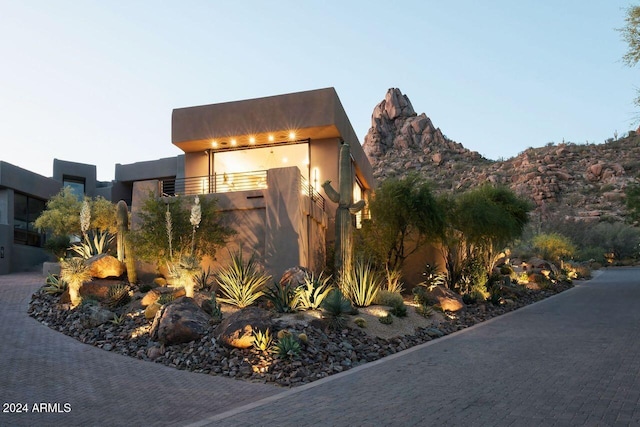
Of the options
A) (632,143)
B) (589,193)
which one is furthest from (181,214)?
(632,143)

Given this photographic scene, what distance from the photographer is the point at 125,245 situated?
682 inches

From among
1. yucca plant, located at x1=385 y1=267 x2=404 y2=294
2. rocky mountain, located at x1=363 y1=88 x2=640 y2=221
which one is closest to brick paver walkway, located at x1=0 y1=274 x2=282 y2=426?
yucca plant, located at x1=385 y1=267 x2=404 y2=294

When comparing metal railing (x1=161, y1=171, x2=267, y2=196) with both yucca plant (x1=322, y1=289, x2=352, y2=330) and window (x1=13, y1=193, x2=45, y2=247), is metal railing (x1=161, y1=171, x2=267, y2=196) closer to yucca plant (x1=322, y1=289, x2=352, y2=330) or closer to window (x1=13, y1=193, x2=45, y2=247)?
yucca plant (x1=322, y1=289, x2=352, y2=330)

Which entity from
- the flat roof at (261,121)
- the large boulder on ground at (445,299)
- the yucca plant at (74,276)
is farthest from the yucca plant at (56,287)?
the large boulder on ground at (445,299)

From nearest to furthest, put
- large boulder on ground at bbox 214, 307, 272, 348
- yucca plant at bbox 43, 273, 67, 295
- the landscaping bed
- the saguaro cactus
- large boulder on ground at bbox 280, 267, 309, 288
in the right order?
the landscaping bed → large boulder on ground at bbox 214, 307, 272, 348 → large boulder on ground at bbox 280, 267, 309, 288 → the saguaro cactus → yucca plant at bbox 43, 273, 67, 295

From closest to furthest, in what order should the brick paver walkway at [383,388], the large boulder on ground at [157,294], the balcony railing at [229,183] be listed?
the brick paver walkway at [383,388], the large boulder on ground at [157,294], the balcony railing at [229,183]

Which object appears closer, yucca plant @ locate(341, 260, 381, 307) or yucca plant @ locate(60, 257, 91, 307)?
yucca plant @ locate(341, 260, 381, 307)

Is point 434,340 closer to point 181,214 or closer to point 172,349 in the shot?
point 172,349

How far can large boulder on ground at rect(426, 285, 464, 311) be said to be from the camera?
1616 centimetres

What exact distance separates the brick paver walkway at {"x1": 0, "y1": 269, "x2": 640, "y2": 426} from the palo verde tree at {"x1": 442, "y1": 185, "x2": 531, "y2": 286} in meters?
8.08

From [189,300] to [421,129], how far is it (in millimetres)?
63749

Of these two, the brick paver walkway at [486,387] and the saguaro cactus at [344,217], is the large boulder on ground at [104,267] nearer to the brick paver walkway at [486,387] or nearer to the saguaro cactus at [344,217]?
the saguaro cactus at [344,217]

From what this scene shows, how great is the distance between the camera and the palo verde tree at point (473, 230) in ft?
66.6

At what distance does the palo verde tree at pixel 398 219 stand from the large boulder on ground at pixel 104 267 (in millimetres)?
8526
